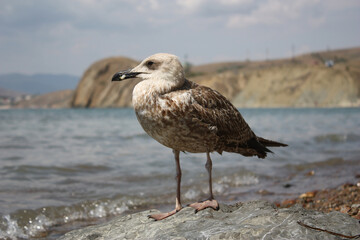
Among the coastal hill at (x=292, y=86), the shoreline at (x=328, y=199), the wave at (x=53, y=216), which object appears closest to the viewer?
the wave at (x=53, y=216)

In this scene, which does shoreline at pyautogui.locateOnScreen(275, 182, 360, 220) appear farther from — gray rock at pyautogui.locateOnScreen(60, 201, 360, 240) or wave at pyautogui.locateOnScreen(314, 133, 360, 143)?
wave at pyautogui.locateOnScreen(314, 133, 360, 143)

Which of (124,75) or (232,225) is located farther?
(124,75)

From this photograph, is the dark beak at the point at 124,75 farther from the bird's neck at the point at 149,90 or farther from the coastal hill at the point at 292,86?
the coastal hill at the point at 292,86

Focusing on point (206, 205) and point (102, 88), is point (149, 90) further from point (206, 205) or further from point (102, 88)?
point (102, 88)

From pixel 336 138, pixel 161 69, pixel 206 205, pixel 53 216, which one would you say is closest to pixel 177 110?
pixel 161 69

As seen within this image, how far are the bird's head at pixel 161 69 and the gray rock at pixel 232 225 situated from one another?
52.8 inches

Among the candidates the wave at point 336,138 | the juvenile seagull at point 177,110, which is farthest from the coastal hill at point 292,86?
the juvenile seagull at point 177,110

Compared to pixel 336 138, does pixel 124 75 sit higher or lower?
higher

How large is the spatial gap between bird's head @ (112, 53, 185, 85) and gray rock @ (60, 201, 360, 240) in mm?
1341

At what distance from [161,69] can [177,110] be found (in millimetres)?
471

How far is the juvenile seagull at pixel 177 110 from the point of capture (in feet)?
11.5

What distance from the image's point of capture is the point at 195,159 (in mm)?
11297

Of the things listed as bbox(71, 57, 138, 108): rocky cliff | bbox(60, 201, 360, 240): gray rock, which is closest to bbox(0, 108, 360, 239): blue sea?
bbox(60, 201, 360, 240): gray rock

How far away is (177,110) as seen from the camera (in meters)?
3.52
